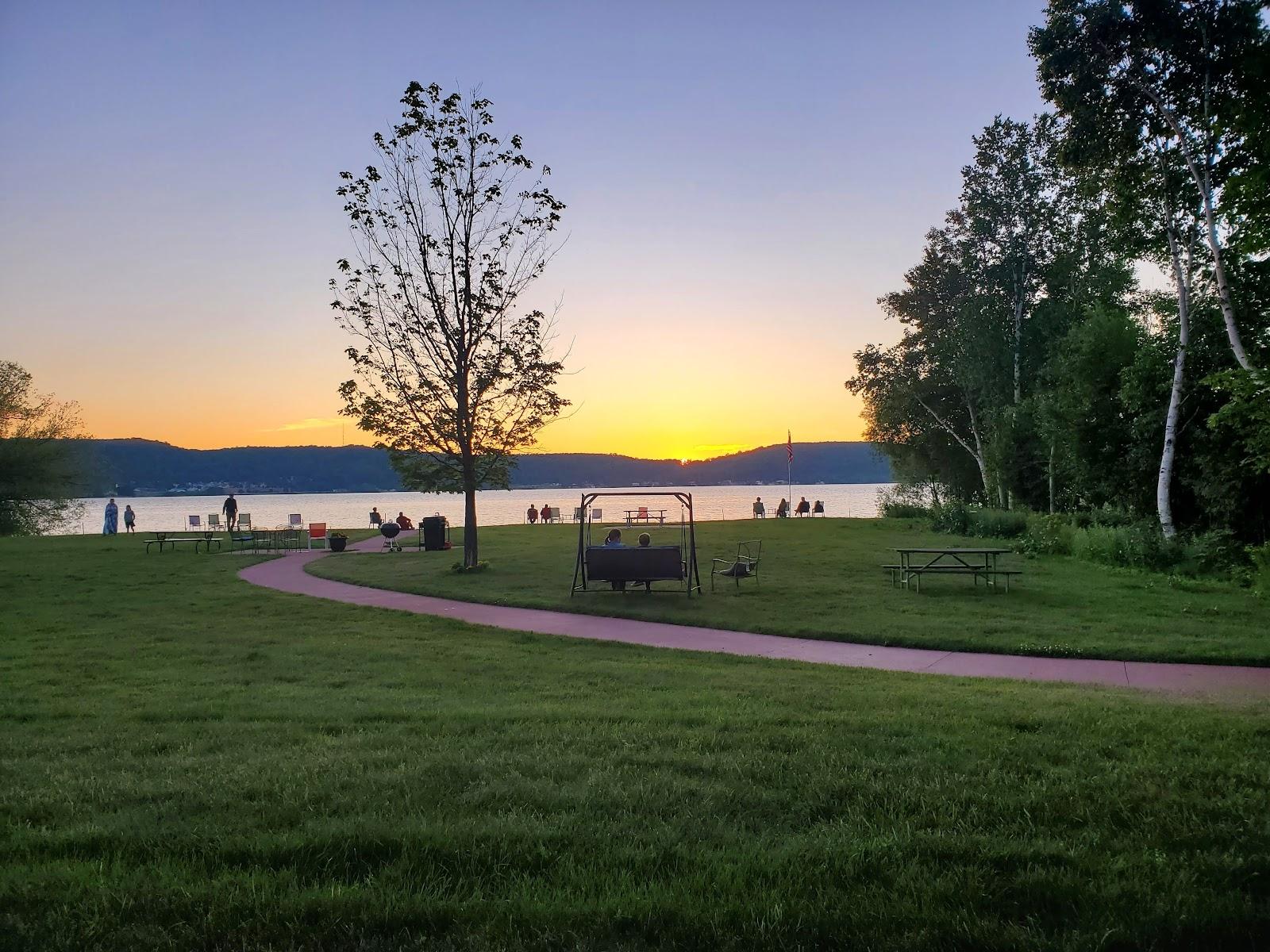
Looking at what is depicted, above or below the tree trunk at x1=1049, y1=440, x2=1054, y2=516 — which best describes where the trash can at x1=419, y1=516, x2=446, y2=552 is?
below

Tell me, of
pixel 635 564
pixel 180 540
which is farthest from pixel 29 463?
pixel 635 564

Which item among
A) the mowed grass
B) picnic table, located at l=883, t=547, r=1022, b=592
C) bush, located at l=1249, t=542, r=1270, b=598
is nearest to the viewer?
the mowed grass

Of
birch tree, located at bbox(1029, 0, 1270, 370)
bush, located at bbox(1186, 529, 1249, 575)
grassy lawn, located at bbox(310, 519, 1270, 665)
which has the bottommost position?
grassy lawn, located at bbox(310, 519, 1270, 665)

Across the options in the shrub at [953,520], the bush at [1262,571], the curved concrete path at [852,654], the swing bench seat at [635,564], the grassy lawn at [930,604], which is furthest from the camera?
the shrub at [953,520]

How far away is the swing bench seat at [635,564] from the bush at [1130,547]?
9975mm

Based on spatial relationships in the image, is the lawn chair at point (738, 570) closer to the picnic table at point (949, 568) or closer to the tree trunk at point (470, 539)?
the picnic table at point (949, 568)

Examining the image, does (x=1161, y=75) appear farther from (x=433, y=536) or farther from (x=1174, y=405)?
(x=433, y=536)

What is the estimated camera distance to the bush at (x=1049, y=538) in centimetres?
2200

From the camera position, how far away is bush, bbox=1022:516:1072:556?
22.0m

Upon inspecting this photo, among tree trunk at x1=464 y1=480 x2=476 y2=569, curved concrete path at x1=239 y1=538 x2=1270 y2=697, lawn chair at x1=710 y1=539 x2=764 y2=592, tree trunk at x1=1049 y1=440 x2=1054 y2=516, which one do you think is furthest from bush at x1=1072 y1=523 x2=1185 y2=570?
tree trunk at x1=464 y1=480 x2=476 y2=569

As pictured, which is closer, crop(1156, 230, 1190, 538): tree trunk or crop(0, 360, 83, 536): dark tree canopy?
crop(1156, 230, 1190, 538): tree trunk

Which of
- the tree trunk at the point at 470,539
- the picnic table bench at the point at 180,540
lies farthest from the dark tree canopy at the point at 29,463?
the tree trunk at the point at 470,539

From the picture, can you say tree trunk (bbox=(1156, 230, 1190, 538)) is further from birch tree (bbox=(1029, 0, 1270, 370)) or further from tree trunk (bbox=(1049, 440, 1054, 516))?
tree trunk (bbox=(1049, 440, 1054, 516))

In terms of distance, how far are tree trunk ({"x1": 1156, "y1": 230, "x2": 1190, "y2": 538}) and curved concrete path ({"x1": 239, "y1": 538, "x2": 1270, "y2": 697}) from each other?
12.4 m
